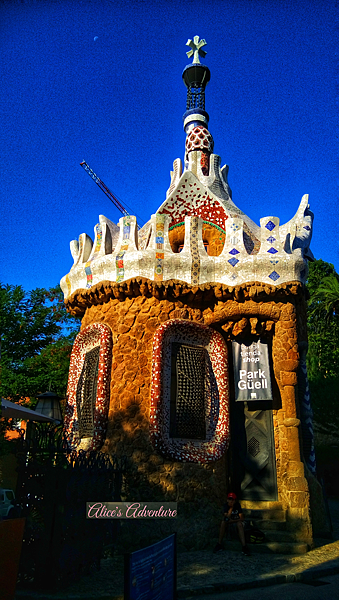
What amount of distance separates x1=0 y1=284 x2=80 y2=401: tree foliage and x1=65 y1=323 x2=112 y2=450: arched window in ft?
21.2

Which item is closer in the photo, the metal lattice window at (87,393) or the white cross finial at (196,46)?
the metal lattice window at (87,393)

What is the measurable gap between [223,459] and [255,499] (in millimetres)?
1161

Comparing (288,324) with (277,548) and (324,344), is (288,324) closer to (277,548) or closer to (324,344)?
(277,548)

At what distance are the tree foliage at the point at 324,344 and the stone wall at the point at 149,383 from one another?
886cm

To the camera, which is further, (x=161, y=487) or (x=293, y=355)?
(x=293, y=355)

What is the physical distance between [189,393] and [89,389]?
2.22 metres

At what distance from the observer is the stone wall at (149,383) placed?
809 centimetres

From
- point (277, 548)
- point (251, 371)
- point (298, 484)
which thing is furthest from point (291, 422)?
point (277, 548)

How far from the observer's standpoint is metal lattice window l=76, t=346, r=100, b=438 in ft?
30.7

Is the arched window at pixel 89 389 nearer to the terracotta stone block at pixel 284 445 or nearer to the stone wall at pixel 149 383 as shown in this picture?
the stone wall at pixel 149 383

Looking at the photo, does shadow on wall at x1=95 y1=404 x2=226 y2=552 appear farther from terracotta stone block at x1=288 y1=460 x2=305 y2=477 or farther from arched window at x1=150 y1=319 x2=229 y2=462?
terracotta stone block at x1=288 y1=460 x2=305 y2=477

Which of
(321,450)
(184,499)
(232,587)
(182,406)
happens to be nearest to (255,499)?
(184,499)

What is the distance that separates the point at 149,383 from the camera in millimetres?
8836

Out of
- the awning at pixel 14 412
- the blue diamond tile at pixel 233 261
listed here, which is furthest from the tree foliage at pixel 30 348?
the blue diamond tile at pixel 233 261
